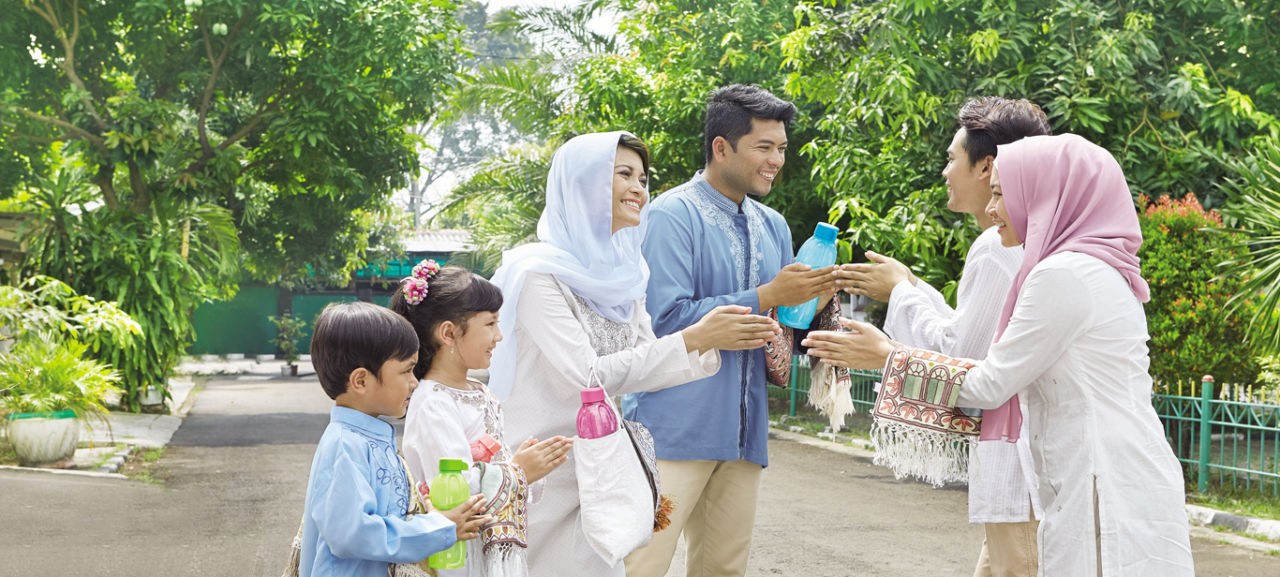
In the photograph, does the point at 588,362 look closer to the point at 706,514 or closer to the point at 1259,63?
the point at 706,514

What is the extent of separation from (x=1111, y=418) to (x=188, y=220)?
15588 millimetres

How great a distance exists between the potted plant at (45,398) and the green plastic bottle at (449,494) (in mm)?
9123

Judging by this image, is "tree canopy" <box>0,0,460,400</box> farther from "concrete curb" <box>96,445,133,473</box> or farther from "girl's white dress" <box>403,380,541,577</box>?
"girl's white dress" <box>403,380,541,577</box>

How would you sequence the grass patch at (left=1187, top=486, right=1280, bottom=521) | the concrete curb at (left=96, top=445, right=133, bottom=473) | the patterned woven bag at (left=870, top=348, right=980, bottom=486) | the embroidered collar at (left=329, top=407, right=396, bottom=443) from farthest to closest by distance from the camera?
the concrete curb at (left=96, top=445, right=133, bottom=473) < the grass patch at (left=1187, top=486, right=1280, bottom=521) < the patterned woven bag at (left=870, top=348, right=980, bottom=486) < the embroidered collar at (left=329, top=407, right=396, bottom=443)

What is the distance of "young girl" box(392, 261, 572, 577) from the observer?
2682 millimetres

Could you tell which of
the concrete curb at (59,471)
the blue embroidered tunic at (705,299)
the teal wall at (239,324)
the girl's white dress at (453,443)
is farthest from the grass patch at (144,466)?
the teal wall at (239,324)

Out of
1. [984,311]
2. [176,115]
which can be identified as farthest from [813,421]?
[984,311]

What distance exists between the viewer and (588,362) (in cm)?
296

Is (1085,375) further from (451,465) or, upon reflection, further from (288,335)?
(288,335)

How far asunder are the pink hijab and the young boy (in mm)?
1420

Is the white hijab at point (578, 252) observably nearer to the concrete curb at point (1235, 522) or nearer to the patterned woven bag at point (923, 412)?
the patterned woven bag at point (923, 412)

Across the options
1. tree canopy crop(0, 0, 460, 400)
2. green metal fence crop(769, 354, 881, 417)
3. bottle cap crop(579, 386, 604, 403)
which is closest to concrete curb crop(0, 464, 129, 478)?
tree canopy crop(0, 0, 460, 400)

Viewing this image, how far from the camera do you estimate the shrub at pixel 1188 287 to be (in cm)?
891

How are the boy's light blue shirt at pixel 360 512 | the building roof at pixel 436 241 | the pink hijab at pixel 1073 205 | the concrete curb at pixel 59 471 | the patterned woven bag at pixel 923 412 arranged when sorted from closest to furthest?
1. the boy's light blue shirt at pixel 360 512
2. the pink hijab at pixel 1073 205
3. the patterned woven bag at pixel 923 412
4. the concrete curb at pixel 59 471
5. the building roof at pixel 436 241
